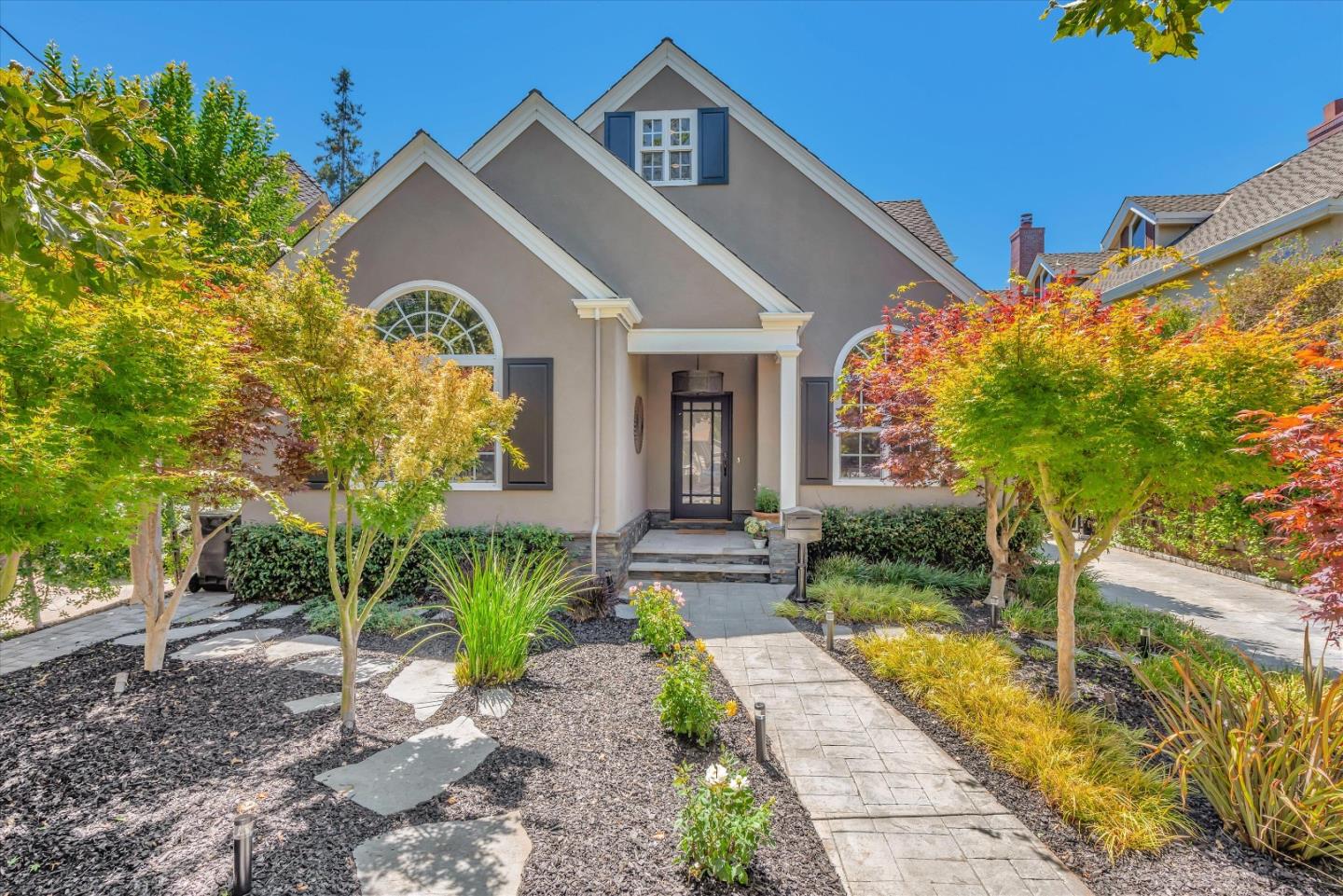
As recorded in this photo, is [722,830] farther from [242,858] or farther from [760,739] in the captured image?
[242,858]

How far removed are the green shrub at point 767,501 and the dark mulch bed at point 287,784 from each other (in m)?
4.87

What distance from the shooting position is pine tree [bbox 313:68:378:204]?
23250mm

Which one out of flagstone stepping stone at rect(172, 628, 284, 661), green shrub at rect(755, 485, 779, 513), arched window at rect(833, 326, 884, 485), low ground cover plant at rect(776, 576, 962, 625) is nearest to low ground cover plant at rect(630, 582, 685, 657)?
low ground cover plant at rect(776, 576, 962, 625)

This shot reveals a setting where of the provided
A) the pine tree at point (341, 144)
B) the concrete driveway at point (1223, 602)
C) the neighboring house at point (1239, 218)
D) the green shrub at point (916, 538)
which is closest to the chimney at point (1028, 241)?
the neighboring house at point (1239, 218)

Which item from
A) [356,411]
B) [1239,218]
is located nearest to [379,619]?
[356,411]

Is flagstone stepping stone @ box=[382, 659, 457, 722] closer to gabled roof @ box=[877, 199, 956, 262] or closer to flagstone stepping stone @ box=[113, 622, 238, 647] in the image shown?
flagstone stepping stone @ box=[113, 622, 238, 647]

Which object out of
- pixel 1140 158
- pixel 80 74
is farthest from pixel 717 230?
pixel 1140 158

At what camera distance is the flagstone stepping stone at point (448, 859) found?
2457mm

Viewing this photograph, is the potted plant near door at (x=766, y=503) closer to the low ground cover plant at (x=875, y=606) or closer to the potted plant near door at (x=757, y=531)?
the potted plant near door at (x=757, y=531)

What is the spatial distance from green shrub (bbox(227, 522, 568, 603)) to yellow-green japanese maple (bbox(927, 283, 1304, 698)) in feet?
16.8

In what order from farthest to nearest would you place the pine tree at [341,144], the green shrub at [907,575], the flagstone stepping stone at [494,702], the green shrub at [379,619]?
the pine tree at [341,144] → the green shrub at [907,575] → the green shrub at [379,619] → the flagstone stepping stone at [494,702]

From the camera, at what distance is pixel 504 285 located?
741 cm

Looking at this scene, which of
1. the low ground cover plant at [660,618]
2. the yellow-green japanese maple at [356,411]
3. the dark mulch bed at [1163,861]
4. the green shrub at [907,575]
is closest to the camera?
the dark mulch bed at [1163,861]

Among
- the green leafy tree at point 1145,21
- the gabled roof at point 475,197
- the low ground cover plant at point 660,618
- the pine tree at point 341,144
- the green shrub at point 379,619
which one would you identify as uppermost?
the pine tree at point 341,144
